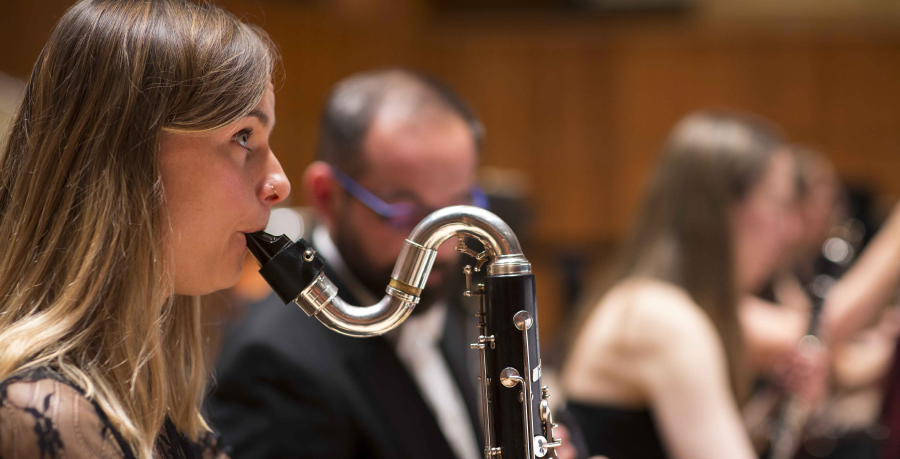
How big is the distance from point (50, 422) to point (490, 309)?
1.80ft

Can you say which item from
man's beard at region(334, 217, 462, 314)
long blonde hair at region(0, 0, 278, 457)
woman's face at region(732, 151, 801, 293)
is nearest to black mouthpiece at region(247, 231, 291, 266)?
long blonde hair at region(0, 0, 278, 457)

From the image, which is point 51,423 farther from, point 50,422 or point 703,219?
point 703,219

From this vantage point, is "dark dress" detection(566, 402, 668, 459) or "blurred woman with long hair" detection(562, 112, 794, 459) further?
"dark dress" detection(566, 402, 668, 459)

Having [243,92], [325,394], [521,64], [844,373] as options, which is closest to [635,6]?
[521,64]

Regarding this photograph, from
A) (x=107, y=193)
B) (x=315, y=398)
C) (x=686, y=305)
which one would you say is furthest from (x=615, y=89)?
(x=107, y=193)

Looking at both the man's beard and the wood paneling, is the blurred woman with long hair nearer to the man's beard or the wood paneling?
the man's beard

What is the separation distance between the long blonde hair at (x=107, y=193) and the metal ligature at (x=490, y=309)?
167 mm

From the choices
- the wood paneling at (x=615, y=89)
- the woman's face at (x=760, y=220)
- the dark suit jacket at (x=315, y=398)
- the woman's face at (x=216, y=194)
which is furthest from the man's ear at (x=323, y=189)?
the wood paneling at (x=615, y=89)

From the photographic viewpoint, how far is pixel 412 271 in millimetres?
1084

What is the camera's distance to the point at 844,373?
12.3ft

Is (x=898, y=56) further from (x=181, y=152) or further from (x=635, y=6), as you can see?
(x=181, y=152)

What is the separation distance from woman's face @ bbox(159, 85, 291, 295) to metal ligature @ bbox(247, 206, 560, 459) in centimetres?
5

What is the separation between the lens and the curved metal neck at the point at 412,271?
106 cm

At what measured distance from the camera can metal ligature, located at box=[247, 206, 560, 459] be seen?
1057 mm
